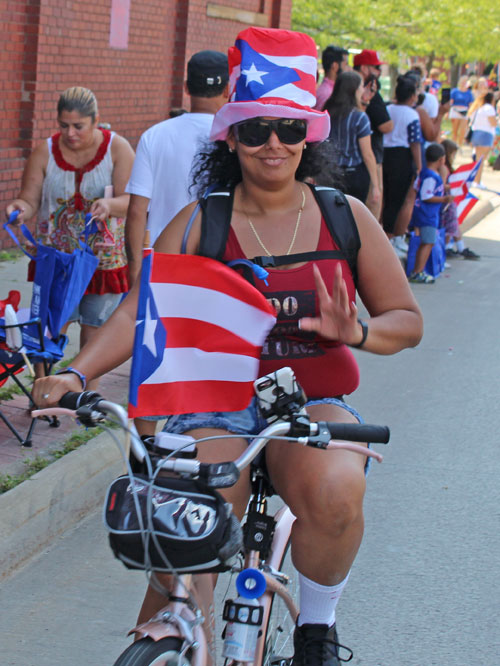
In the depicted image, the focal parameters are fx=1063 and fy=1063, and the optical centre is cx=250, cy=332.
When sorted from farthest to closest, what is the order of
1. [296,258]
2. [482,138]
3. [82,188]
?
[482,138] < [82,188] < [296,258]

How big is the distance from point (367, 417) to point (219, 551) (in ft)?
14.8

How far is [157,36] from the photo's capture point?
1432cm

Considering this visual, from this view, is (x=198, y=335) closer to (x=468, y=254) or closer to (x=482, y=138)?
(x=468, y=254)

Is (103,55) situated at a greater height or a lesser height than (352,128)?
greater

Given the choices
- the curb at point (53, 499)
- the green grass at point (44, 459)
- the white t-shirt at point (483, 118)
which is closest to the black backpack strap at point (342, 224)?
the green grass at point (44, 459)

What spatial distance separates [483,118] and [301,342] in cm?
2188

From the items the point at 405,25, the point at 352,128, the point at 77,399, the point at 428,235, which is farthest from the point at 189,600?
the point at 405,25

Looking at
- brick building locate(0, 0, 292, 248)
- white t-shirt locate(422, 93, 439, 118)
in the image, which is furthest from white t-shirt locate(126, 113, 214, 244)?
white t-shirt locate(422, 93, 439, 118)

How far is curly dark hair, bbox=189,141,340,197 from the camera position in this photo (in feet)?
11.3

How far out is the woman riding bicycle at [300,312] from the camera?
2.81m

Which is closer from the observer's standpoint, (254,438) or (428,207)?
(254,438)

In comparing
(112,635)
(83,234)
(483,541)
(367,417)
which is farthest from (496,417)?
(112,635)

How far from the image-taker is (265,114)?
313 centimetres

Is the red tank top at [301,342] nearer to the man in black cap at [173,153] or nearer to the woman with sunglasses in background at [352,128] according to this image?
the man in black cap at [173,153]
